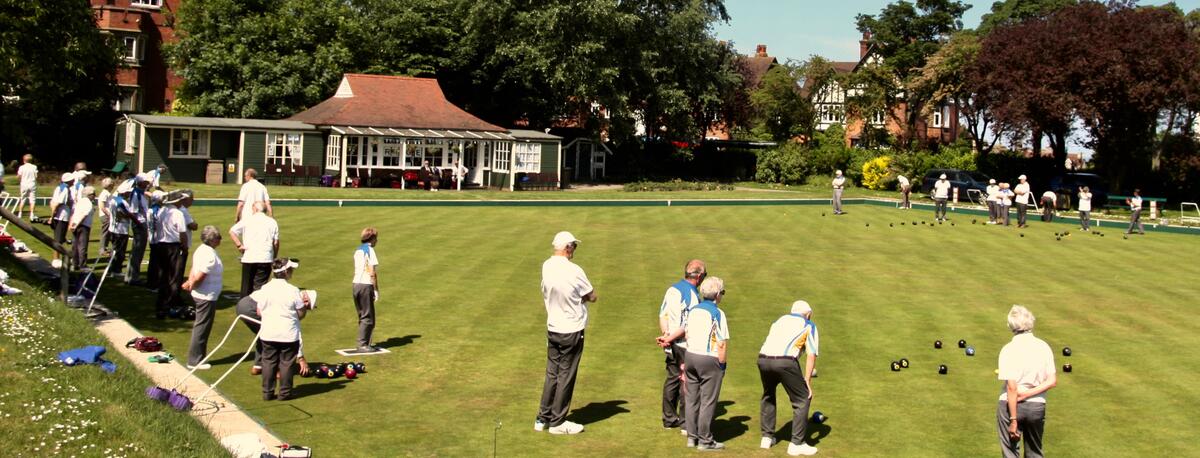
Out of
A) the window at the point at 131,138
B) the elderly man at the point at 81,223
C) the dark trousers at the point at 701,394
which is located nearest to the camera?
the dark trousers at the point at 701,394

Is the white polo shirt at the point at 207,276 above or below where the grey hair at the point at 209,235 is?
below

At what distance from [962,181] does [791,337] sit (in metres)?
40.9

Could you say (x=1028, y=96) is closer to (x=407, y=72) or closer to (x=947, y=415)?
(x=407, y=72)

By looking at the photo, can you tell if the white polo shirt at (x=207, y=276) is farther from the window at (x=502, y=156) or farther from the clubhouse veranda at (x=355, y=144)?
the window at (x=502, y=156)

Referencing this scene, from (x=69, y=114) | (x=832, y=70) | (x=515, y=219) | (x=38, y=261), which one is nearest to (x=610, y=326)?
(x=38, y=261)

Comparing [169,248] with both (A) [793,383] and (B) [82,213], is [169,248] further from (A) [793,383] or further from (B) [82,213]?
(A) [793,383]

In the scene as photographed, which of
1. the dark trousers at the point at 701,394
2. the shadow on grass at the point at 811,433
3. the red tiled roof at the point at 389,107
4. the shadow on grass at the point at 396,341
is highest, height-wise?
the red tiled roof at the point at 389,107

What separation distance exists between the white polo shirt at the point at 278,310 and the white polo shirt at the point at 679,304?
12.8 ft

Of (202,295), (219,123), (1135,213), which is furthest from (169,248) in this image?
(219,123)

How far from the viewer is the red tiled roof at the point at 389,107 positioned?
155ft

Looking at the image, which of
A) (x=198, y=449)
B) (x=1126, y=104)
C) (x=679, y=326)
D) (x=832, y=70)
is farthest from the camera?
(x=832, y=70)

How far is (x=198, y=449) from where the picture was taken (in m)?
8.86

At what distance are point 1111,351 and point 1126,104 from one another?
31.6 metres

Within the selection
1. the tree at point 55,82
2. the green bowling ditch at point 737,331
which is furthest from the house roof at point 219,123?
the green bowling ditch at point 737,331
